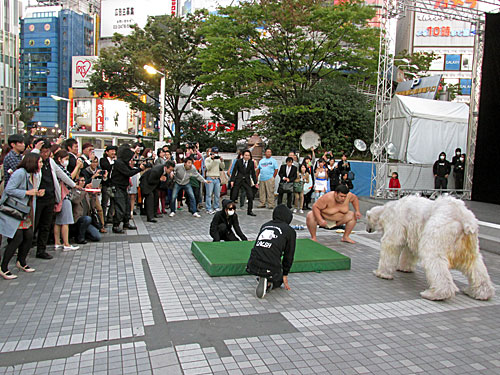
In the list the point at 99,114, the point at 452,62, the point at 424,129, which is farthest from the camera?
the point at 99,114

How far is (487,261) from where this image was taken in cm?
847

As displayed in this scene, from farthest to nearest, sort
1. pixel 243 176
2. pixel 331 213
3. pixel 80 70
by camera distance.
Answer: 1. pixel 80 70
2. pixel 243 176
3. pixel 331 213

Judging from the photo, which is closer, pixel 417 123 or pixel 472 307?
pixel 472 307

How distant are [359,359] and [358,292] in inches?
78.4

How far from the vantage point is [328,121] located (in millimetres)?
20359

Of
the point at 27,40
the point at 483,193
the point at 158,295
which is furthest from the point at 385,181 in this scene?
the point at 27,40

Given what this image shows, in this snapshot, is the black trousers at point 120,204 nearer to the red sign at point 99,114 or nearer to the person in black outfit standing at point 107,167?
the person in black outfit standing at point 107,167

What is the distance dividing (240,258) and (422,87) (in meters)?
23.1

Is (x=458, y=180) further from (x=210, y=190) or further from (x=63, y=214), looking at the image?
(x=63, y=214)

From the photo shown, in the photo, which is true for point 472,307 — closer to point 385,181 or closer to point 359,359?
point 359,359

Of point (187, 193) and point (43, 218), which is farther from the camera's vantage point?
point (187, 193)

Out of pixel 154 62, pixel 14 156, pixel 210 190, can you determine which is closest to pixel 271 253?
pixel 14 156

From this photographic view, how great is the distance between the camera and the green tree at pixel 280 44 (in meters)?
18.8

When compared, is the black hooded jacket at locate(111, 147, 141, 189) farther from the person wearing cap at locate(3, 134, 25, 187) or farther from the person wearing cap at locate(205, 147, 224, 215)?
the person wearing cap at locate(205, 147, 224, 215)
